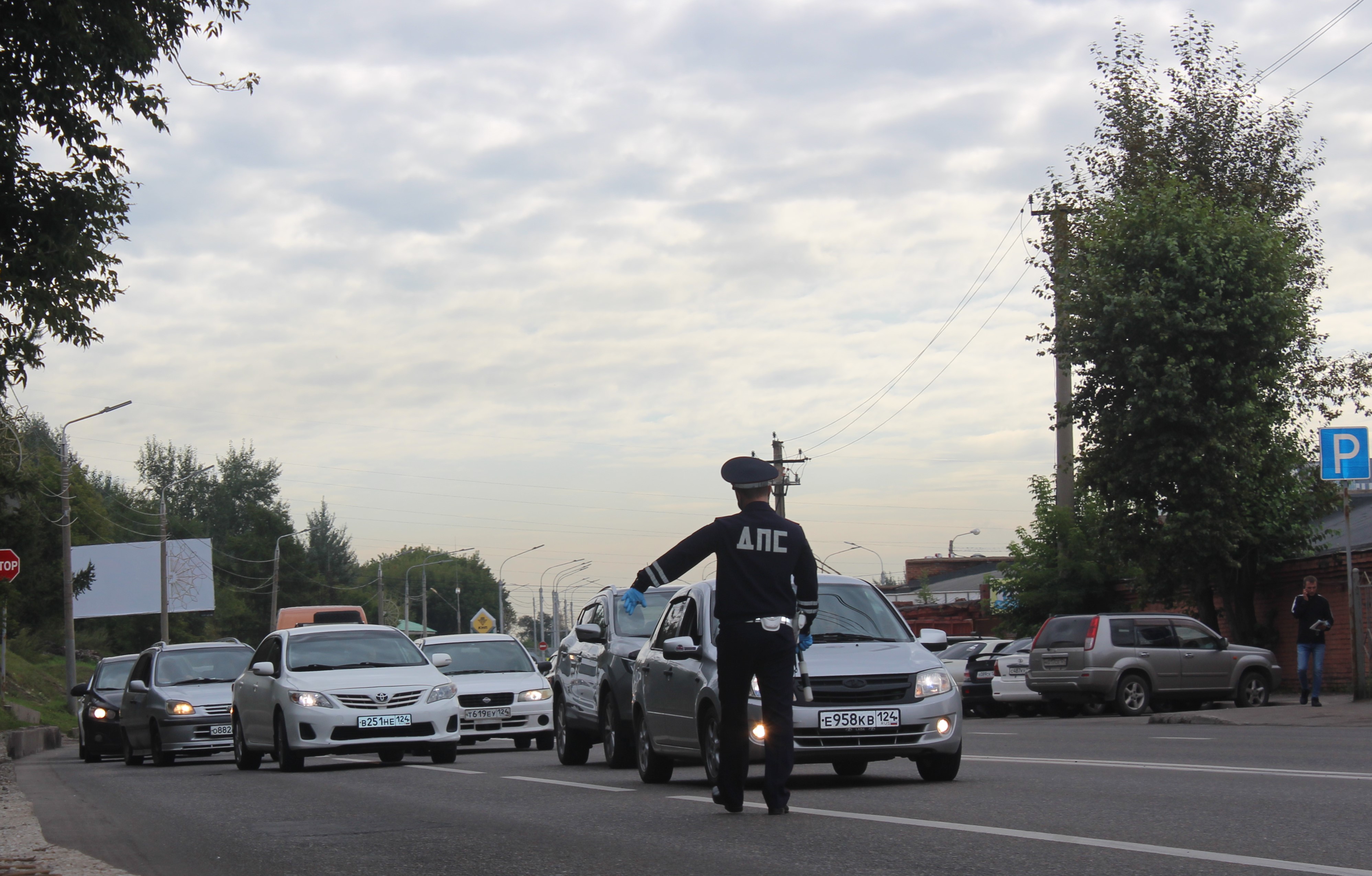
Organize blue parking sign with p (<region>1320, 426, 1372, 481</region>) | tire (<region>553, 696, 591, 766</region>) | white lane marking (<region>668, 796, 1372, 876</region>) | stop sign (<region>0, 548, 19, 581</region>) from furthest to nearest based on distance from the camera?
stop sign (<region>0, 548, 19, 581</region>) → blue parking sign with p (<region>1320, 426, 1372, 481</region>) → tire (<region>553, 696, 591, 766</region>) → white lane marking (<region>668, 796, 1372, 876</region>)

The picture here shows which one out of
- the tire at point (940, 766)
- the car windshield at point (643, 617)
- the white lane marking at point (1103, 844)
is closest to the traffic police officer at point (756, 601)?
the white lane marking at point (1103, 844)

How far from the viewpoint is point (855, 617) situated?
38.4 feet

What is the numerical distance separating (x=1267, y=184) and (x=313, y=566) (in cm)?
9199

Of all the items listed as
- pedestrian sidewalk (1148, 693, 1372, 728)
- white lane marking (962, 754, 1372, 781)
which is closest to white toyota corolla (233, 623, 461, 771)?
white lane marking (962, 754, 1372, 781)

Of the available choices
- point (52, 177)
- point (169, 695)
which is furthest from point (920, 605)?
point (52, 177)

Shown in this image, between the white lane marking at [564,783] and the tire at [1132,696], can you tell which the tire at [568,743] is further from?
the tire at [1132,696]

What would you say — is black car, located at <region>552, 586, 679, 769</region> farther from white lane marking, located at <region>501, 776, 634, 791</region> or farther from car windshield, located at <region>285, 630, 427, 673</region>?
car windshield, located at <region>285, 630, 427, 673</region>

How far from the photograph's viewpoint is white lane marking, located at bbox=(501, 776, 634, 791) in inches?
467

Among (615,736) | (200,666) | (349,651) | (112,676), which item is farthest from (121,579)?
(615,736)

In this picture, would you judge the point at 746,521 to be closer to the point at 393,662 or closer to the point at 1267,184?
the point at 393,662

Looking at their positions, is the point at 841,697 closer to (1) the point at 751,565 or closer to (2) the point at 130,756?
(1) the point at 751,565

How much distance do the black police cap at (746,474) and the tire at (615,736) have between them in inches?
242

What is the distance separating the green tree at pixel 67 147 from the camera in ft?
42.8

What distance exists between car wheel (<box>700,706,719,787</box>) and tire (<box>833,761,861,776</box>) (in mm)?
1155
